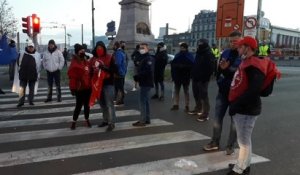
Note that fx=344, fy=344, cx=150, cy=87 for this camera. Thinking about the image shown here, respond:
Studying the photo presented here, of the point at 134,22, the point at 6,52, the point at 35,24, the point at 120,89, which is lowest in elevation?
the point at 120,89

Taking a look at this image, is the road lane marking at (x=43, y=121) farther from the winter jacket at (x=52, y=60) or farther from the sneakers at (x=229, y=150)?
the sneakers at (x=229, y=150)

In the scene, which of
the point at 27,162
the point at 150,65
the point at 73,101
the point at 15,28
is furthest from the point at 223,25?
the point at 15,28

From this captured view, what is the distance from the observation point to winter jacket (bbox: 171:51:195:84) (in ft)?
30.9

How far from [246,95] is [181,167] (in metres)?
1.53

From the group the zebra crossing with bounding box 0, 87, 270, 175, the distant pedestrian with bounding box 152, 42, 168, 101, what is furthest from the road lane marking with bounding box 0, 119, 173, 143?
the distant pedestrian with bounding box 152, 42, 168, 101

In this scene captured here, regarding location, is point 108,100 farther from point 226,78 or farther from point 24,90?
point 24,90

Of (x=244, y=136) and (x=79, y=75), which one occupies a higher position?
(x=79, y=75)

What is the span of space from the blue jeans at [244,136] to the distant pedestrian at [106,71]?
3273mm

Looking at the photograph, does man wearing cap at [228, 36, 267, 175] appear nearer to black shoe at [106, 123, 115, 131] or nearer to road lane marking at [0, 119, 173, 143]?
black shoe at [106, 123, 115, 131]

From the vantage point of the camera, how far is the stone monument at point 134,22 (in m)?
23.8

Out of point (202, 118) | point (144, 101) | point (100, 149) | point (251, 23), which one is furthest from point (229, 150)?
point (251, 23)

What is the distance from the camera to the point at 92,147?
6094mm

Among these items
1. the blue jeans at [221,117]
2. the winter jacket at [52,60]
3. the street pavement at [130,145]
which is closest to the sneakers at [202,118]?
the street pavement at [130,145]

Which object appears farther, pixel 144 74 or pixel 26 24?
pixel 26 24
